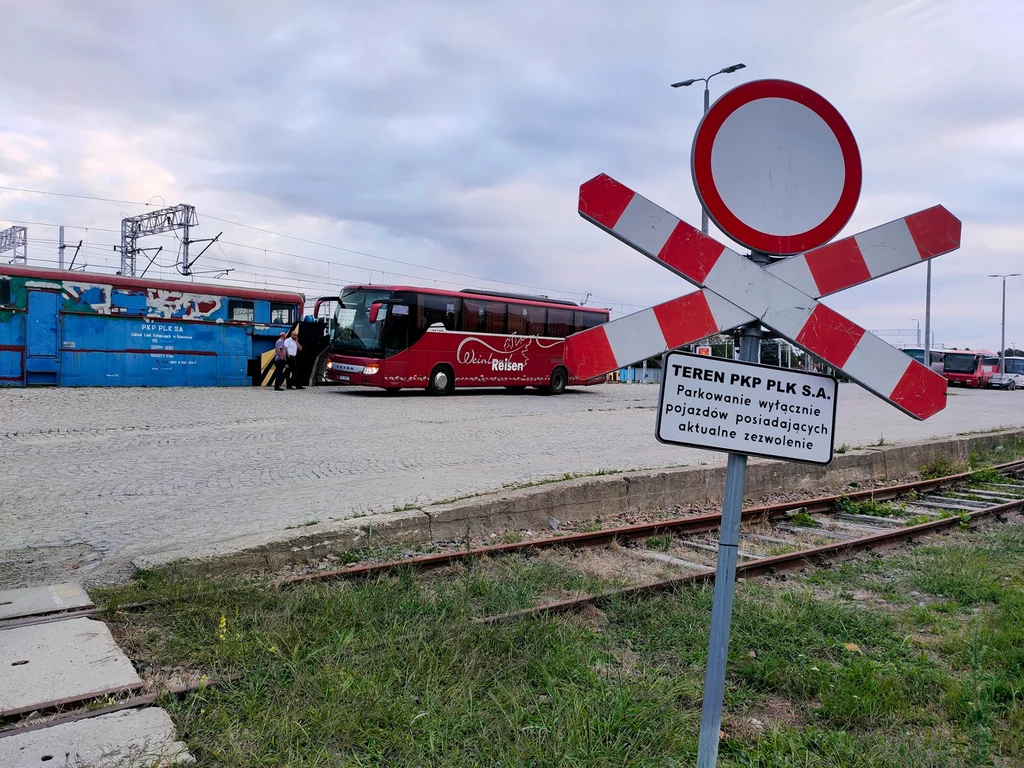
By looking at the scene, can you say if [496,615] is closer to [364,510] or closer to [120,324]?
[364,510]

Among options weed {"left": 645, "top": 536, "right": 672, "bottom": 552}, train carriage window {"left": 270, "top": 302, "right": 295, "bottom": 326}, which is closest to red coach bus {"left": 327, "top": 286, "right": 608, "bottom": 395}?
train carriage window {"left": 270, "top": 302, "right": 295, "bottom": 326}

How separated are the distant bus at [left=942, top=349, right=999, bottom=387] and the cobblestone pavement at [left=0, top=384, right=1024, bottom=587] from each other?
34.2 m

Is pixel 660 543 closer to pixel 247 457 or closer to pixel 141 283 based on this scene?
pixel 247 457

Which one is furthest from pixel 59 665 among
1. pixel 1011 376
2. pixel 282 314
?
pixel 1011 376

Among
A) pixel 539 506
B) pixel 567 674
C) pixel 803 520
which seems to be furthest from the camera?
pixel 803 520

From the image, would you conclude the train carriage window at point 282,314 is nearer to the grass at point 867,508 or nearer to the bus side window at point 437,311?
the bus side window at point 437,311

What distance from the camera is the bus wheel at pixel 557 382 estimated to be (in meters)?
26.3

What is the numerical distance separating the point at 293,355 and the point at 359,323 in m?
2.14

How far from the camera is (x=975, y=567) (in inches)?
239

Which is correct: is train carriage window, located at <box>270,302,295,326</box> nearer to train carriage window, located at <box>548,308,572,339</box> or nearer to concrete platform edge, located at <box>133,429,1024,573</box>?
train carriage window, located at <box>548,308,572,339</box>

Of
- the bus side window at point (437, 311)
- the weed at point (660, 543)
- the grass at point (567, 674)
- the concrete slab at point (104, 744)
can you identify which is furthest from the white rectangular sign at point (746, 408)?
the bus side window at point (437, 311)

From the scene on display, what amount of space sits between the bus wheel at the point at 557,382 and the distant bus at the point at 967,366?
113 ft

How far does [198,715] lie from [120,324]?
770 inches

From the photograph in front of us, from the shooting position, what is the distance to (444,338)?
2272 centimetres
